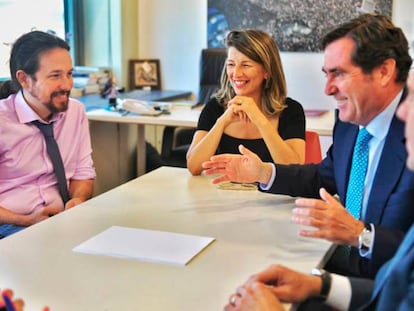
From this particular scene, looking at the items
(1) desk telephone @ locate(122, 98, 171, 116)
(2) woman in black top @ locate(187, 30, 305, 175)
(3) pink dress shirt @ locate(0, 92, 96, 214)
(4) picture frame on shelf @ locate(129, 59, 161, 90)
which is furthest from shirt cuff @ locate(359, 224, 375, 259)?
(4) picture frame on shelf @ locate(129, 59, 161, 90)

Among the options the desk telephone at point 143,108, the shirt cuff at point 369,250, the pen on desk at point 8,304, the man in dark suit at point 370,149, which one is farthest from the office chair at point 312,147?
the pen on desk at point 8,304

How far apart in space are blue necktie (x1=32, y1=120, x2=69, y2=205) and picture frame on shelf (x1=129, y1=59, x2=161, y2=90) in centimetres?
307

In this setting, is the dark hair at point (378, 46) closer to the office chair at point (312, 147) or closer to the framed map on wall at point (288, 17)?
the office chair at point (312, 147)

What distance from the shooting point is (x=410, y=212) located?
4.93 ft

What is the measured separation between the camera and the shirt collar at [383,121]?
1.62 metres

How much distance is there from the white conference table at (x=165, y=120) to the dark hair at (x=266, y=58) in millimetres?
795

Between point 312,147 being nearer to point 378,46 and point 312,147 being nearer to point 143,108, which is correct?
point 378,46

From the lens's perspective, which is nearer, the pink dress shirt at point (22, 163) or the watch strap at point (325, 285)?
the watch strap at point (325, 285)

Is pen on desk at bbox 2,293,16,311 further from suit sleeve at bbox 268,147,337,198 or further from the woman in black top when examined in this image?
the woman in black top

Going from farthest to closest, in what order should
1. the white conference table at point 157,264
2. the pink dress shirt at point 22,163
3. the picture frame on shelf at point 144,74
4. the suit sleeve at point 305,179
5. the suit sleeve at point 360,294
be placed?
the picture frame on shelf at point 144,74 < the pink dress shirt at point 22,163 < the suit sleeve at point 305,179 < the suit sleeve at point 360,294 < the white conference table at point 157,264

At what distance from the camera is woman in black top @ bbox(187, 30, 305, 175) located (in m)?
2.35

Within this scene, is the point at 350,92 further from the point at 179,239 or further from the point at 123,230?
the point at 123,230

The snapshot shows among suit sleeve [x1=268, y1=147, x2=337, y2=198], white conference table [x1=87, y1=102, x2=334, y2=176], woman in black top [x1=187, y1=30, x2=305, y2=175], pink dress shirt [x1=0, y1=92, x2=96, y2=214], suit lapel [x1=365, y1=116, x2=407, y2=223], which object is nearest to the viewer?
suit lapel [x1=365, y1=116, x2=407, y2=223]

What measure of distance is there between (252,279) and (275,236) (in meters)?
0.37
